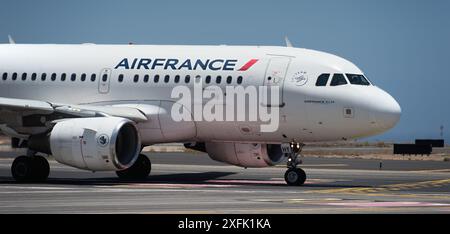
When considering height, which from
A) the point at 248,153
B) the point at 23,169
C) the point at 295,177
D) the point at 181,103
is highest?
the point at 181,103

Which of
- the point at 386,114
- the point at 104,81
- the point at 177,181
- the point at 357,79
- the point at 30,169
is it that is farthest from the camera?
the point at 177,181

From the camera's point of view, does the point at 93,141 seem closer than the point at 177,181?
Yes

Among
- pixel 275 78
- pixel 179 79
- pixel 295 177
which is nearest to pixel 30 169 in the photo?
pixel 179 79

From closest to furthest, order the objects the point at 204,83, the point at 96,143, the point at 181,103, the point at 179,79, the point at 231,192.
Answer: the point at 231,192 < the point at 96,143 < the point at 204,83 < the point at 181,103 < the point at 179,79

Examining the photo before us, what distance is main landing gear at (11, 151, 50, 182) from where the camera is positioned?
36.6m

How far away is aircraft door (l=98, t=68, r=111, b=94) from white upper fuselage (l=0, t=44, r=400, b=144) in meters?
0.03

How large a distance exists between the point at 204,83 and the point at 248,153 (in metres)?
3.30

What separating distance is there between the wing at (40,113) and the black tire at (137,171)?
3862 millimetres

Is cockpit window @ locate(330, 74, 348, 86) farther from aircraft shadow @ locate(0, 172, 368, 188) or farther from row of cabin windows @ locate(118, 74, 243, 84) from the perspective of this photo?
aircraft shadow @ locate(0, 172, 368, 188)

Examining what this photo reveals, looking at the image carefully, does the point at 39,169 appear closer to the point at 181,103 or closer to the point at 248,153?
the point at 181,103

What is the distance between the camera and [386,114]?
114 ft

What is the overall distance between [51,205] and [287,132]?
1140 centimetres
